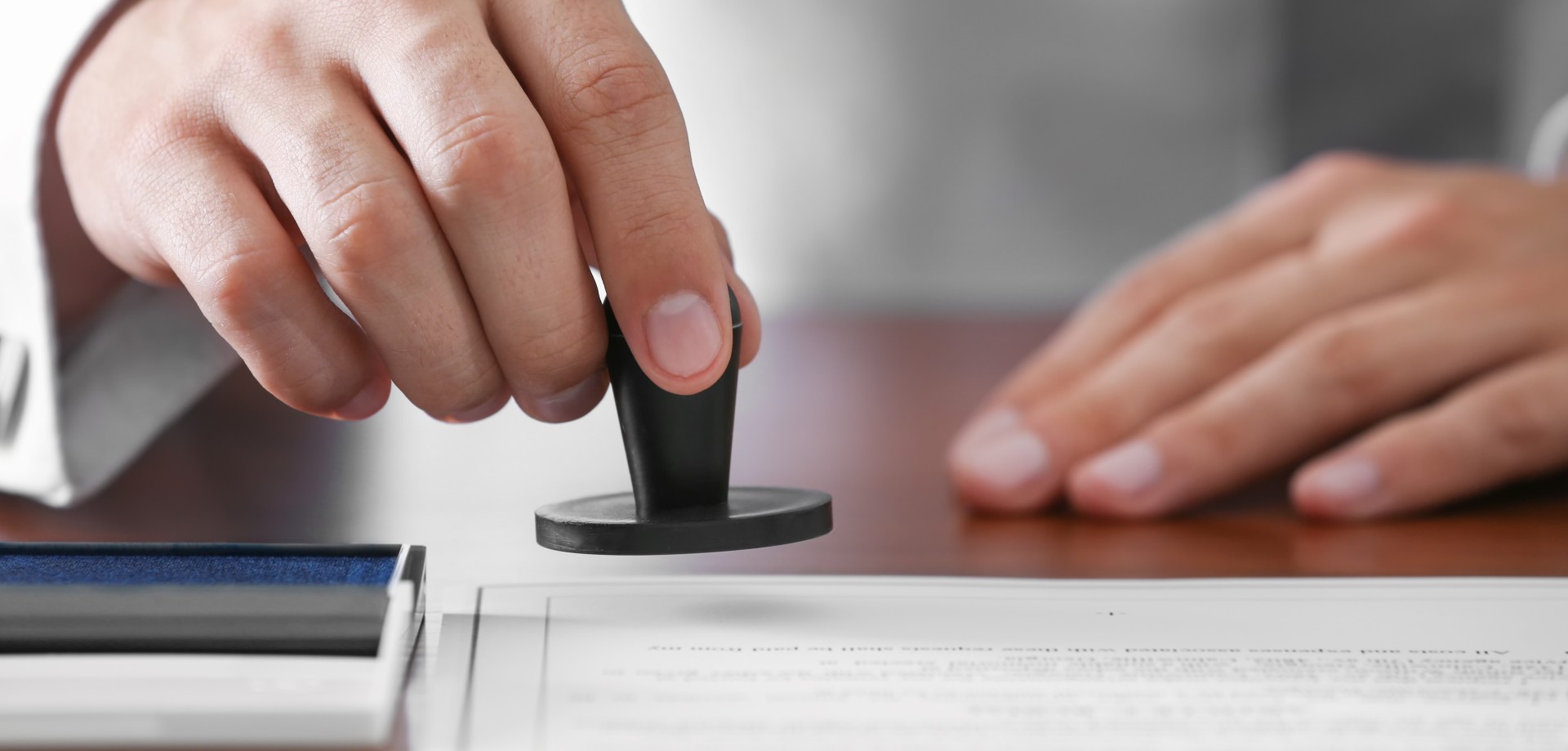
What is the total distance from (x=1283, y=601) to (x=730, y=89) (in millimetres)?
1999

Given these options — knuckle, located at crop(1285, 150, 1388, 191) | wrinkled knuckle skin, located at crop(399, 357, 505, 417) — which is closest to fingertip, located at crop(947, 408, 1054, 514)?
wrinkled knuckle skin, located at crop(399, 357, 505, 417)

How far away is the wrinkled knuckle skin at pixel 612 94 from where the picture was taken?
14.1 inches

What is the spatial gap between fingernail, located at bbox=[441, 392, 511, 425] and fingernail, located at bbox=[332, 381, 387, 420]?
22 millimetres

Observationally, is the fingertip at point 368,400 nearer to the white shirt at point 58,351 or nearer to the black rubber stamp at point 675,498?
the black rubber stamp at point 675,498

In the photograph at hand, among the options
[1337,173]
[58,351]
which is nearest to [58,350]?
[58,351]

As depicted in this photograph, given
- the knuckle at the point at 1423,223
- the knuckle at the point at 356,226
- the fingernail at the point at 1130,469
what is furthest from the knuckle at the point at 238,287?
the knuckle at the point at 1423,223

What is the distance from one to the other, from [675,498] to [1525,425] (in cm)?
36

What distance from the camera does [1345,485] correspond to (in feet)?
1.58

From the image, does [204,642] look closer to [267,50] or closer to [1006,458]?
[267,50]

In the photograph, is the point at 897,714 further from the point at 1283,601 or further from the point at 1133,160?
the point at 1133,160

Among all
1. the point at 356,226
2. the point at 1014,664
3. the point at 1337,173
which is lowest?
the point at 1014,664

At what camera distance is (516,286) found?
35 centimetres

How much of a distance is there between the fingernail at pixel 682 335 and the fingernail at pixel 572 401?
1.8 inches

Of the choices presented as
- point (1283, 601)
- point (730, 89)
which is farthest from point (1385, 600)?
point (730, 89)
